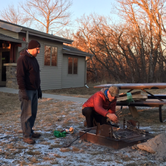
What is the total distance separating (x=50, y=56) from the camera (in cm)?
1611

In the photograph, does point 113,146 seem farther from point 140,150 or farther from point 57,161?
point 57,161

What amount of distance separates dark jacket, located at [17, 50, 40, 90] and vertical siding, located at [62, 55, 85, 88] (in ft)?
44.3

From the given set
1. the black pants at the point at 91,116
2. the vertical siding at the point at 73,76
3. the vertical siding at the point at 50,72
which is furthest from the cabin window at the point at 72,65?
the black pants at the point at 91,116

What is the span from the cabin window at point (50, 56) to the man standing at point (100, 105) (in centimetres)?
1176

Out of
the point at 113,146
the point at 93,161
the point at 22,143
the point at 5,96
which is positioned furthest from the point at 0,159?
the point at 5,96

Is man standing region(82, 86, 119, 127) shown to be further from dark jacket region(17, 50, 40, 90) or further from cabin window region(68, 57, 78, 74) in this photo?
cabin window region(68, 57, 78, 74)

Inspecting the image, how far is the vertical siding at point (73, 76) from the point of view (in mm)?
17734

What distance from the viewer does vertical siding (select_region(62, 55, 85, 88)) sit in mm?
17734

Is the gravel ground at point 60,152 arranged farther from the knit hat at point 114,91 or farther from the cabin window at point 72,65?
the cabin window at point 72,65

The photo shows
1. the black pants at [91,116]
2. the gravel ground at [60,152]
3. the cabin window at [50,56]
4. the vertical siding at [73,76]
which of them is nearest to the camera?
the gravel ground at [60,152]

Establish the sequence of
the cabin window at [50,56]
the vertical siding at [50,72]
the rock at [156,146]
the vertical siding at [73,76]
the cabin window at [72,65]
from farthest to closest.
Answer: the cabin window at [72,65] < the vertical siding at [73,76] < the cabin window at [50,56] < the vertical siding at [50,72] < the rock at [156,146]

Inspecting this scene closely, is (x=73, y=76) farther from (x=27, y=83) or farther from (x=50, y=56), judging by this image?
(x=27, y=83)

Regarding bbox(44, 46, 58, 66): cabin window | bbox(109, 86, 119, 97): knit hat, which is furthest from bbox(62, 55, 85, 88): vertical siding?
bbox(109, 86, 119, 97): knit hat

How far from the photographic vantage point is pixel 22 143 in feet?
13.2
